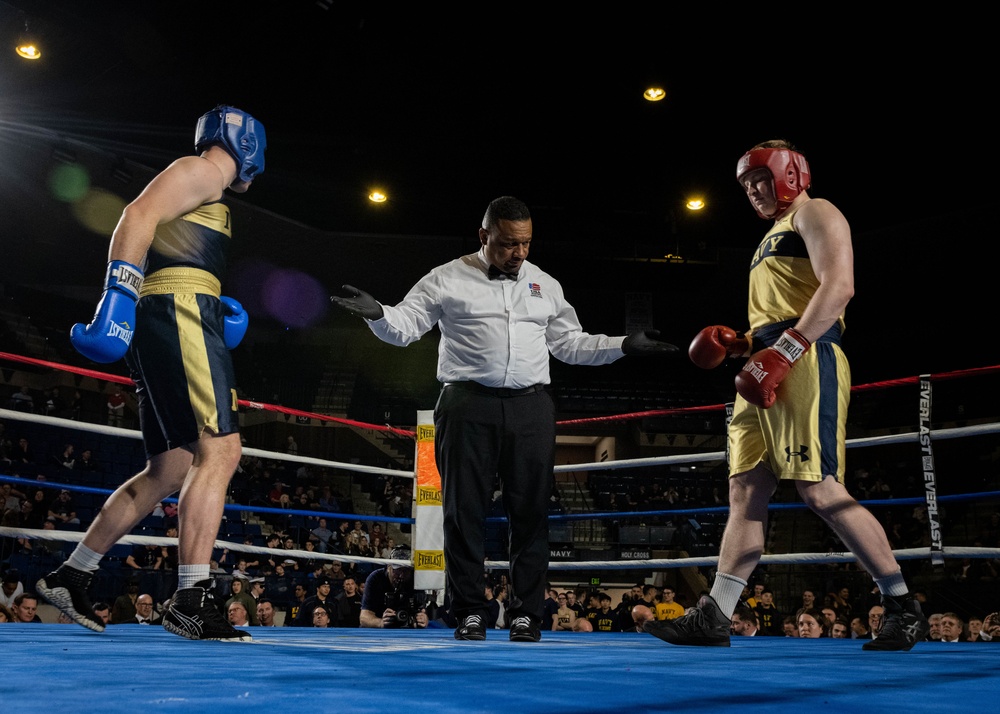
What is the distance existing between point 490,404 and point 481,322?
9.1 inches

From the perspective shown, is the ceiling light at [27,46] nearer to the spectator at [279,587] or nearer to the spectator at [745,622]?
the spectator at [279,587]

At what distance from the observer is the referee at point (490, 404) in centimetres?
216

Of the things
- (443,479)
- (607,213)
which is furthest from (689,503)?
(443,479)

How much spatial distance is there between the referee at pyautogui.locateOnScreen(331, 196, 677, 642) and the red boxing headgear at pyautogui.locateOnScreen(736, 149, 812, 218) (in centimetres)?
53

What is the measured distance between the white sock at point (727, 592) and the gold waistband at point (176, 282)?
1362 mm

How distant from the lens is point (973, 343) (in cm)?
1150

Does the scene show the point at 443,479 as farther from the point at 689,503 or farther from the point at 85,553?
the point at 689,503

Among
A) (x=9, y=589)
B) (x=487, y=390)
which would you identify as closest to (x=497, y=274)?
(x=487, y=390)

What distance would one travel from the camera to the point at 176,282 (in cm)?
186

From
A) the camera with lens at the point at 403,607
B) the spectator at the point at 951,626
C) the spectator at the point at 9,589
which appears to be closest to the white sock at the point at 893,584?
the camera with lens at the point at 403,607

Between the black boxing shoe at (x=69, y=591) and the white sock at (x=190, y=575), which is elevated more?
the white sock at (x=190, y=575)

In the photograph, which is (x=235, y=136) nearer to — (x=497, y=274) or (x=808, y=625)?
(x=497, y=274)

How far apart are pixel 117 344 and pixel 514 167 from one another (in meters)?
6.06

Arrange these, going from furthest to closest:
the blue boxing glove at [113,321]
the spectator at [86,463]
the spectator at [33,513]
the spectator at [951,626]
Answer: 1. the spectator at [86,463]
2. the spectator at [33,513]
3. the spectator at [951,626]
4. the blue boxing glove at [113,321]
